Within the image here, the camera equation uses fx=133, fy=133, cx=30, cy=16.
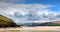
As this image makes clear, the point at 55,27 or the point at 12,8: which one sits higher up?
the point at 12,8

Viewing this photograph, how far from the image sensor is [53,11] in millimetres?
2012

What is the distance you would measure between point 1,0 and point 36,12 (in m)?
0.57

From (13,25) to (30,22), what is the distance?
0.86ft

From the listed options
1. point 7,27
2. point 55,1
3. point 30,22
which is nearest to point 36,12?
point 30,22

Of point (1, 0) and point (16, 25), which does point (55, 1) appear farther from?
point (1, 0)

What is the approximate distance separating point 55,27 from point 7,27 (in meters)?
0.73

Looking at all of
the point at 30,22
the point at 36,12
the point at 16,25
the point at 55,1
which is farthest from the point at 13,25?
the point at 55,1

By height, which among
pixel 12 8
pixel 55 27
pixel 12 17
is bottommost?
pixel 55 27

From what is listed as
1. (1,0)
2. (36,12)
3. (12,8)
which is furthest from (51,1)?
(1,0)

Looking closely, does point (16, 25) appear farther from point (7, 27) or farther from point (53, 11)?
point (53, 11)

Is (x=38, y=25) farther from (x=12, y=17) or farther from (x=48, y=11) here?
(x=12, y=17)

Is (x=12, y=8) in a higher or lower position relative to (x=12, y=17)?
higher

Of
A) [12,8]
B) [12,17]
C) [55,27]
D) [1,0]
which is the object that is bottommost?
[55,27]

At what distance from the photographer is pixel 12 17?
2.04 m
